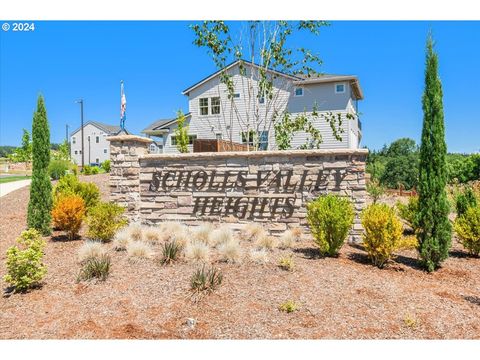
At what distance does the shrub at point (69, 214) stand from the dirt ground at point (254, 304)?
1936 mm

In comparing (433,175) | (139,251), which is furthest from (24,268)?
(433,175)

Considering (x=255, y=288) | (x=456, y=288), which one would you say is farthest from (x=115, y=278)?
(x=456, y=288)

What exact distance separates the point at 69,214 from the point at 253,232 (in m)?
4.43

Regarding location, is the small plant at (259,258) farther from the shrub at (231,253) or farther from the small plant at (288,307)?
the small plant at (288,307)

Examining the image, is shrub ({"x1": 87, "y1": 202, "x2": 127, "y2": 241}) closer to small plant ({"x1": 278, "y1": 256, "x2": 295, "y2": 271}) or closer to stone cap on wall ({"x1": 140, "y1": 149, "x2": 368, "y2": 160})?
stone cap on wall ({"x1": 140, "y1": 149, "x2": 368, "y2": 160})

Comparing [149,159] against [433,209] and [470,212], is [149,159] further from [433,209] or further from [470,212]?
[470,212]

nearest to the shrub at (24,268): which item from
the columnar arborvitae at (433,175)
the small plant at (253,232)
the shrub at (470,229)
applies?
the small plant at (253,232)

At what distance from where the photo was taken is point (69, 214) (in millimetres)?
8836

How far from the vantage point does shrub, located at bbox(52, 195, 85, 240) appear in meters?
8.81

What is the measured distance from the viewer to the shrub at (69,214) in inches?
347

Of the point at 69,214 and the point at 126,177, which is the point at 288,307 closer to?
the point at 69,214

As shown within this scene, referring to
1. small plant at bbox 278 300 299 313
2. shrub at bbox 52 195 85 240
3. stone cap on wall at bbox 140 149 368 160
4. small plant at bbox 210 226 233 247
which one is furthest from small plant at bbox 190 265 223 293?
shrub at bbox 52 195 85 240

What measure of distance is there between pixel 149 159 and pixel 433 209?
7.07 meters

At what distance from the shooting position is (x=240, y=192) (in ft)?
31.8
